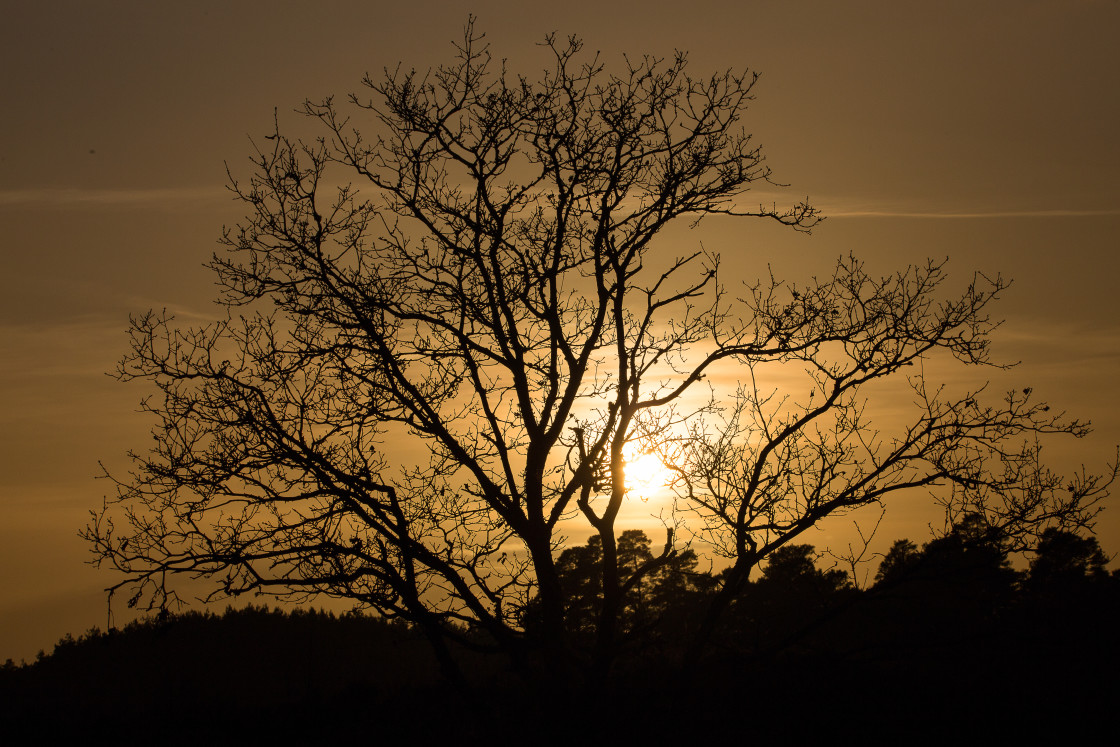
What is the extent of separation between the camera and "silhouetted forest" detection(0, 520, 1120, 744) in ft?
33.0

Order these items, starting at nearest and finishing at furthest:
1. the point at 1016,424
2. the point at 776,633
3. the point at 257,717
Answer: the point at 1016,424, the point at 257,717, the point at 776,633

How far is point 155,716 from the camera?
15945mm

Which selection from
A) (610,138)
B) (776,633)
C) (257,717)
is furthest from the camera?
(776,633)

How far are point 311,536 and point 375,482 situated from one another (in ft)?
3.20

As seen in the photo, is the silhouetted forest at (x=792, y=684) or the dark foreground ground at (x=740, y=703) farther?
the dark foreground ground at (x=740, y=703)

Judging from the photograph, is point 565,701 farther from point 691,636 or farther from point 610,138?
point 610,138

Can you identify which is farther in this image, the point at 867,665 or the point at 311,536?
the point at 867,665

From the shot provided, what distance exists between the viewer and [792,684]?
514 inches

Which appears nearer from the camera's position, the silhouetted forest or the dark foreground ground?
the silhouetted forest

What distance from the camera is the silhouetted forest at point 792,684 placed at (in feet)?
33.0

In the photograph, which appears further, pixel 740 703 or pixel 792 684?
pixel 792 684

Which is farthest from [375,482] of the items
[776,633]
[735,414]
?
[776,633]

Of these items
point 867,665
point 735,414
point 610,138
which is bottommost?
point 867,665

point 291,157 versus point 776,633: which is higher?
point 291,157
